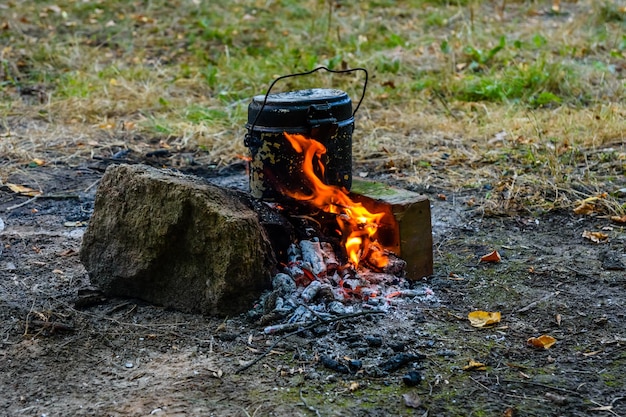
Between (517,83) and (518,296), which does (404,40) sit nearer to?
(517,83)

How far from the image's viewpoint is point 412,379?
316 centimetres

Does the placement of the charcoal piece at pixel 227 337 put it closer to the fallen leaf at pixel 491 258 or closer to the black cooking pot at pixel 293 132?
the black cooking pot at pixel 293 132

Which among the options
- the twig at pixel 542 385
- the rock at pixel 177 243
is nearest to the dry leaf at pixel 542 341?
the twig at pixel 542 385

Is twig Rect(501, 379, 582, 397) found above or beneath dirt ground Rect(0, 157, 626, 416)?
beneath

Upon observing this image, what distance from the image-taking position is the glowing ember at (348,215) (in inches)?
161

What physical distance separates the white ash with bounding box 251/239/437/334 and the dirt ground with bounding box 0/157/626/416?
85 mm

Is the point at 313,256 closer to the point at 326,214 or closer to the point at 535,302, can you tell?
the point at 326,214

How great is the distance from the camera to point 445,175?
618cm

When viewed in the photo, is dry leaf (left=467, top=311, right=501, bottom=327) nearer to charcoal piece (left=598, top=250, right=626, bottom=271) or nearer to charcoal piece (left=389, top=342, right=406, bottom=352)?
charcoal piece (left=389, top=342, right=406, bottom=352)

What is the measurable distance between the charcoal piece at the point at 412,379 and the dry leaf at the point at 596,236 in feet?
6.95

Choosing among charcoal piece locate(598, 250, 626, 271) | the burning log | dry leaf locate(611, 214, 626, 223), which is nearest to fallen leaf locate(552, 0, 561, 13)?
dry leaf locate(611, 214, 626, 223)

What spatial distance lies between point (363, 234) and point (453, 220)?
1342mm

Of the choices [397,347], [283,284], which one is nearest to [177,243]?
[283,284]

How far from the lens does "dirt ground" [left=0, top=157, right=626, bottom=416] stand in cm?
306
